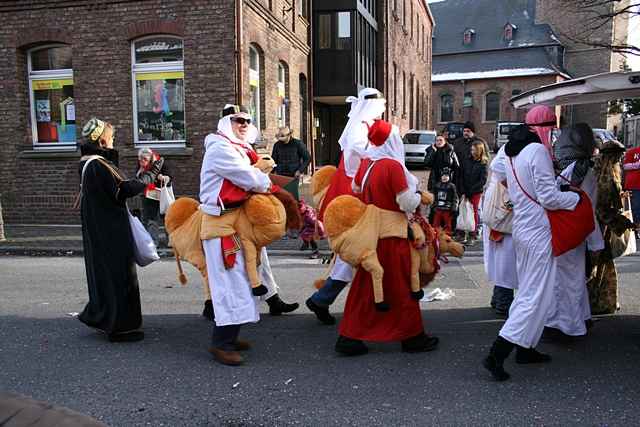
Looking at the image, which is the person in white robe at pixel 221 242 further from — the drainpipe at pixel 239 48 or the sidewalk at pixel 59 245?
the drainpipe at pixel 239 48

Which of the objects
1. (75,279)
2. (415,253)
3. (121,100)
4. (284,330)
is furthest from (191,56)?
(415,253)

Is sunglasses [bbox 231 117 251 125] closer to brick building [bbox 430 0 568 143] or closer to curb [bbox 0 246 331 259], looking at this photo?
curb [bbox 0 246 331 259]

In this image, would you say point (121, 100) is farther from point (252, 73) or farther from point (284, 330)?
point (284, 330)

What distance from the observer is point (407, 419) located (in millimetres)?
3635

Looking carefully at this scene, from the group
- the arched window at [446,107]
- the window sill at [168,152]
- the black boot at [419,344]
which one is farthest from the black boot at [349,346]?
the arched window at [446,107]

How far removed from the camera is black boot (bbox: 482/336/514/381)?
406cm

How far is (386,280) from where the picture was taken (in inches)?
178

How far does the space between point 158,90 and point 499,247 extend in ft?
31.0

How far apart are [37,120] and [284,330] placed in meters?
10.7

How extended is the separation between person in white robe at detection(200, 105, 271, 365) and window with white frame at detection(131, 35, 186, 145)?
8.58m

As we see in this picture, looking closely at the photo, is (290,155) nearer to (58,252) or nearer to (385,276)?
(58,252)

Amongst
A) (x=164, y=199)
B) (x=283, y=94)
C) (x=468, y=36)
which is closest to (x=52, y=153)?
(x=164, y=199)

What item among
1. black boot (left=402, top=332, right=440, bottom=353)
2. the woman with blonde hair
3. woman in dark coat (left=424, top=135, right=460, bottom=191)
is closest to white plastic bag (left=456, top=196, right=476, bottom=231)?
the woman with blonde hair


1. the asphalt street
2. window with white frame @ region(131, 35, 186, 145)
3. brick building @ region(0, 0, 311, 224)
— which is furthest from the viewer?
window with white frame @ region(131, 35, 186, 145)
